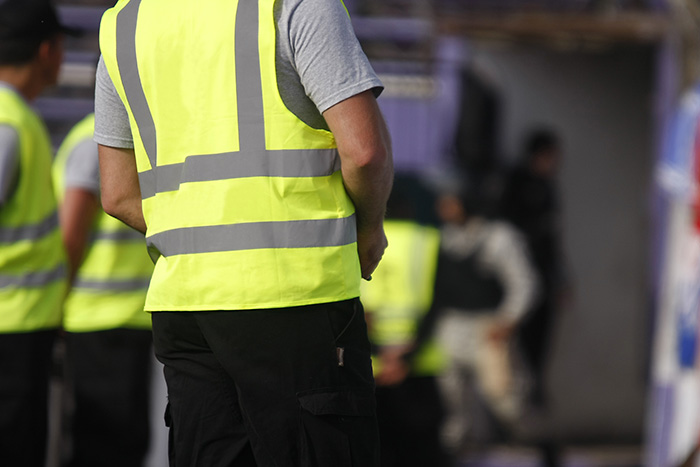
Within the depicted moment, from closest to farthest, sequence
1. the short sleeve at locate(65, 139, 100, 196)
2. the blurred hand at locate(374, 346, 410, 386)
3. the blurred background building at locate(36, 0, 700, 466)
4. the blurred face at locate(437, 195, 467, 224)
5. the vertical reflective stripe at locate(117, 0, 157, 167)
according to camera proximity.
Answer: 1. the vertical reflective stripe at locate(117, 0, 157, 167)
2. the short sleeve at locate(65, 139, 100, 196)
3. the blurred hand at locate(374, 346, 410, 386)
4. the blurred face at locate(437, 195, 467, 224)
5. the blurred background building at locate(36, 0, 700, 466)

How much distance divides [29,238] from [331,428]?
1.50m

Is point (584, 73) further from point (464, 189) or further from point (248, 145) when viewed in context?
point (248, 145)

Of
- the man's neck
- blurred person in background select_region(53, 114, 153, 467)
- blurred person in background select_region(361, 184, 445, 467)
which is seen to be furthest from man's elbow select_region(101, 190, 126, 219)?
blurred person in background select_region(361, 184, 445, 467)

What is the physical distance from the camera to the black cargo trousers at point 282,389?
2.20 meters

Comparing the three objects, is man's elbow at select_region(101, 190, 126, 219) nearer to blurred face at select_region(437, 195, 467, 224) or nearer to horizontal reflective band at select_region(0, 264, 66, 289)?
horizontal reflective band at select_region(0, 264, 66, 289)

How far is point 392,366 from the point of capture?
199 inches

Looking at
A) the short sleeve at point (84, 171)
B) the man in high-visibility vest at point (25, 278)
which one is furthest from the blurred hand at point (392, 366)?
the man in high-visibility vest at point (25, 278)

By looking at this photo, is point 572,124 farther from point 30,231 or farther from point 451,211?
point 30,231

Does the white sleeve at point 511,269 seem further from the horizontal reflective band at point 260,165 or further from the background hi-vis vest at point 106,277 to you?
the horizontal reflective band at point 260,165

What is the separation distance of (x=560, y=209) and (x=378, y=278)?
392cm

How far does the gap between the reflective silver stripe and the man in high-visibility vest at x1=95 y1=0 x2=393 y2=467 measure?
3.79 ft

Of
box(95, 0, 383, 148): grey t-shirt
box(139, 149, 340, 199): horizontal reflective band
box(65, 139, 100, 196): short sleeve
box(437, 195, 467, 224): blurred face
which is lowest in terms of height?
box(437, 195, 467, 224): blurred face

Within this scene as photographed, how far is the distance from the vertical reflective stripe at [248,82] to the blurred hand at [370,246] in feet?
1.10

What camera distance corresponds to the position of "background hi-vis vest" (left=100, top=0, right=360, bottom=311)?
2.21 m
